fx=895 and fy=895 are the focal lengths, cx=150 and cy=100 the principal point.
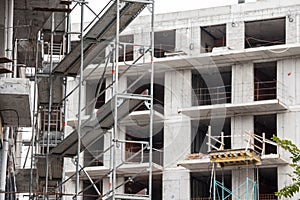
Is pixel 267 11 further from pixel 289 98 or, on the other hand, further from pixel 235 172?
pixel 235 172

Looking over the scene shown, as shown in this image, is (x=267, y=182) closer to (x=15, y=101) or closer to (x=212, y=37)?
(x=212, y=37)

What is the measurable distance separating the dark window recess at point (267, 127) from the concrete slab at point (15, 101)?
84.4 feet

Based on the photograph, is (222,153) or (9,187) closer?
(9,187)

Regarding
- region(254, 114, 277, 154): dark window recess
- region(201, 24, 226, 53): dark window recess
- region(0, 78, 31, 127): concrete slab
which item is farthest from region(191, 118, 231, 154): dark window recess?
region(0, 78, 31, 127): concrete slab

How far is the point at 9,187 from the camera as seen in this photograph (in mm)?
27609

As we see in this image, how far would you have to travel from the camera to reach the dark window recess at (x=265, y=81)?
147 ft

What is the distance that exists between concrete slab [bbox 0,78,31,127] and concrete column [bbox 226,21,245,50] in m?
24.9

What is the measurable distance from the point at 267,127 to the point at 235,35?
220 inches

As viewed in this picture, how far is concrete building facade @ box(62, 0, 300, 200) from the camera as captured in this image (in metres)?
43.1

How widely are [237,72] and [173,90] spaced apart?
11.9ft

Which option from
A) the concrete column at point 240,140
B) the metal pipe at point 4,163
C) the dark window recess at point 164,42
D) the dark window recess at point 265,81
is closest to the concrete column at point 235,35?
the dark window recess at point 265,81

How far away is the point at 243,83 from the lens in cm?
4441

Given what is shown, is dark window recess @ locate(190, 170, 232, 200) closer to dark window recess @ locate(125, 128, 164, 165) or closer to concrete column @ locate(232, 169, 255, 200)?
concrete column @ locate(232, 169, 255, 200)

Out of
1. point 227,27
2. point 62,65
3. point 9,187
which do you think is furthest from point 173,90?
point 62,65
